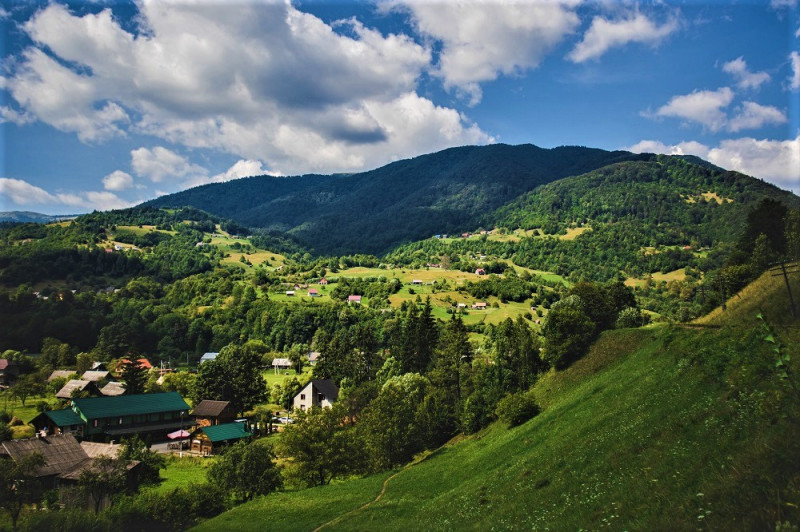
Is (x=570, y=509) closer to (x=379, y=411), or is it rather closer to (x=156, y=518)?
(x=156, y=518)

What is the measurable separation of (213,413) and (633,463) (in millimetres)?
67067

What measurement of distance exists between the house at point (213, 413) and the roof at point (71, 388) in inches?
834

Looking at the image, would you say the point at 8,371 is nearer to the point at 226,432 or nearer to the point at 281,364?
the point at 226,432

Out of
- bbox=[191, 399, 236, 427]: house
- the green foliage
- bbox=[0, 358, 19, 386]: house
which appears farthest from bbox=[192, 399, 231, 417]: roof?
bbox=[0, 358, 19, 386]: house

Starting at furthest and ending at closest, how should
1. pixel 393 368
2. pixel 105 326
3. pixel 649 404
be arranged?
pixel 105 326 → pixel 393 368 → pixel 649 404

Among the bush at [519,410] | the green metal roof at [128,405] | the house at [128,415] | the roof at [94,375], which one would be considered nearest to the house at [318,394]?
the house at [128,415]

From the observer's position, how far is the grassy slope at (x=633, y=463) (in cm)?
1177

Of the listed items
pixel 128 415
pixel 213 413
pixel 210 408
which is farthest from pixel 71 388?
pixel 213 413

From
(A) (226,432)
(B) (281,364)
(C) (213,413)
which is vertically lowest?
(A) (226,432)

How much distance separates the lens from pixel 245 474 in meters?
39.3

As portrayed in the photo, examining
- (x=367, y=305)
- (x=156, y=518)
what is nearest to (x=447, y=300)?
(x=367, y=305)

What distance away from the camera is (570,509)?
55.1 feet

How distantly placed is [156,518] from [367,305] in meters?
137

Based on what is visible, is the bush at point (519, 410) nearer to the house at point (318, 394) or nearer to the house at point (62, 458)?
the house at point (62, 458)
